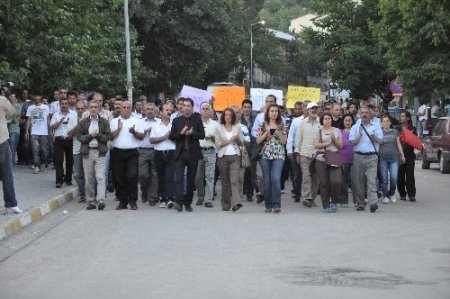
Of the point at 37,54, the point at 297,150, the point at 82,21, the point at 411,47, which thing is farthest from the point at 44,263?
the point at 411,47

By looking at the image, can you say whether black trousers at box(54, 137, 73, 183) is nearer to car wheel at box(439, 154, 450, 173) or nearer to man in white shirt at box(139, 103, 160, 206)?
man in white shirt at box(139, 103, 160, 206)

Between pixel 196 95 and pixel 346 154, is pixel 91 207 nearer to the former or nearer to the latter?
pixel 346 154

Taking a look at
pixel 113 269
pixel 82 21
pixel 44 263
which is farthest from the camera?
pixel 82 21

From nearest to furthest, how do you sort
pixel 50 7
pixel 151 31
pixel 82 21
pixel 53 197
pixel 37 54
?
pixel 53 197, pixel 50 7, pixel 37 54, pixel 82 21, pixel 151 31

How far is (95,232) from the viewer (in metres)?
12.1

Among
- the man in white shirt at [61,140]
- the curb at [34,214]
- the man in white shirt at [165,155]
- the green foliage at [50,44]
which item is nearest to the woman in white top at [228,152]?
the man in white shirt at [165,155]

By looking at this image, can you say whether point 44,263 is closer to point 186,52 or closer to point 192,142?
point 192,142

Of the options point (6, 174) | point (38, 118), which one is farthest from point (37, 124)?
point (6, 174)

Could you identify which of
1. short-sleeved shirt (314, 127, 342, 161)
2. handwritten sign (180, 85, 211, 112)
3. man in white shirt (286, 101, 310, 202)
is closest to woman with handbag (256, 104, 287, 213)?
short-sleeved shirt (314, 127, 342, 161)

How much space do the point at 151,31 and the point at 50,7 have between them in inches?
1164

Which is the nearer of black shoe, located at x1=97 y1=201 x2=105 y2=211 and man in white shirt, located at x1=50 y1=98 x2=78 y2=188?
black shoe, located at x1=97 y1=201 x2=105 y2=211

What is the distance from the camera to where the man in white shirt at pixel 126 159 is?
15.2 meters

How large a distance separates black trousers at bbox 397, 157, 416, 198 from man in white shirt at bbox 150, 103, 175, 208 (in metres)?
4.69

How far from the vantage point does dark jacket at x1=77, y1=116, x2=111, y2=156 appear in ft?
49.7
